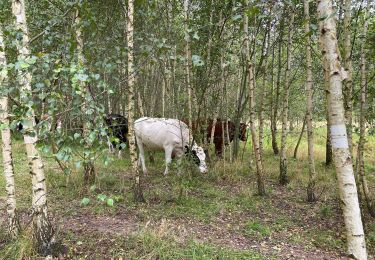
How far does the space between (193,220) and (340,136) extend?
3.20m

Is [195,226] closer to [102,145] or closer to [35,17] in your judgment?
[102,145]

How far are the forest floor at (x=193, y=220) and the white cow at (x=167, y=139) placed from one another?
0.61m

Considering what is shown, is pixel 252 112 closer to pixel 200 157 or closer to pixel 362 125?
pixel 362 125

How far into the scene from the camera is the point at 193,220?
6.27m

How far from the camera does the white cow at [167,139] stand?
955cm

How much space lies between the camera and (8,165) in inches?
187

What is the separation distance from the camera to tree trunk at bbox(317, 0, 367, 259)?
4023 millimetres

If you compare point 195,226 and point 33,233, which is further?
point 195,226

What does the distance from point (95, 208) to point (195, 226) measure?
204cm

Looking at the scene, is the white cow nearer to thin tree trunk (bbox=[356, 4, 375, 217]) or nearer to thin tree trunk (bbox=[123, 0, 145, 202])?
thin tree trunk (bbox=[123, 0, 145, 202])

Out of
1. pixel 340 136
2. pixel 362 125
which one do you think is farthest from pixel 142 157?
pixel 340 136

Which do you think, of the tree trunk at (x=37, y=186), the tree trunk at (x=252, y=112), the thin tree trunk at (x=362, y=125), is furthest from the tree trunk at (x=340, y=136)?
the tree trunk at (x=37, y=186)

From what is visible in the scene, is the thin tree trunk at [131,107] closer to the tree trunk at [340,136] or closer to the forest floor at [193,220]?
the forest floor at [193,220]

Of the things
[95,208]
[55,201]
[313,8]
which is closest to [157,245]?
[95,208]
